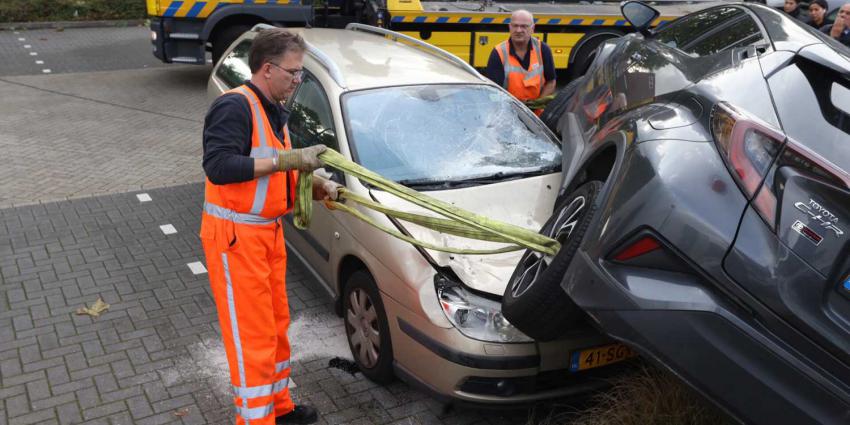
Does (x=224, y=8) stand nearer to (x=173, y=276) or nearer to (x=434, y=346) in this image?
(x=173, y=276)

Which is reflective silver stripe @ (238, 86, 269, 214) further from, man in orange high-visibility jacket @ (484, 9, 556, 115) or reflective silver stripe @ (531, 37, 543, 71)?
reflective silver stripe @ (531, 37, 543, 71)

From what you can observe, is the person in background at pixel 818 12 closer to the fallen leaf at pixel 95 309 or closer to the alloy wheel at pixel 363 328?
the alloy wheel at pixel 363 328

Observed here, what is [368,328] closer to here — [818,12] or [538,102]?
[538,102]

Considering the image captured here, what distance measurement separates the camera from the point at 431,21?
9.53m

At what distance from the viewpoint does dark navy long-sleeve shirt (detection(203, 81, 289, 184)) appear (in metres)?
2.81

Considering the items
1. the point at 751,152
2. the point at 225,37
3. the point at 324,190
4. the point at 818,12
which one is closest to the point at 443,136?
the point at 324,190

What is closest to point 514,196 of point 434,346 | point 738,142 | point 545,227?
point 545,227

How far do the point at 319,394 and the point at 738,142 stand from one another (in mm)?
2339

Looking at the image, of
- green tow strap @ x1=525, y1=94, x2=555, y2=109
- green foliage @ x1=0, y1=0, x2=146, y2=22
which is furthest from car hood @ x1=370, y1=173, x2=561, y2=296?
green foliage @ x1=0, y1=0, x2=146, y2=22

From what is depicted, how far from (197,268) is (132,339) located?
97 centimetres

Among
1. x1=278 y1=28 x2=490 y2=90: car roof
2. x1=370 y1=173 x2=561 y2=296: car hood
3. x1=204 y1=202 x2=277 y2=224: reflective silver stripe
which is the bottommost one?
x1=370 y1=173 x2=561 y2=296: car hood

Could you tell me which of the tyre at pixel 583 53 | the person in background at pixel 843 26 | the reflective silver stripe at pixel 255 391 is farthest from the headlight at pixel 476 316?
the tyre at pixel 583 53

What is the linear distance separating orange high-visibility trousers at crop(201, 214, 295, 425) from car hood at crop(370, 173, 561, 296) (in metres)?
0.74

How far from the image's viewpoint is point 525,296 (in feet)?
9.43
